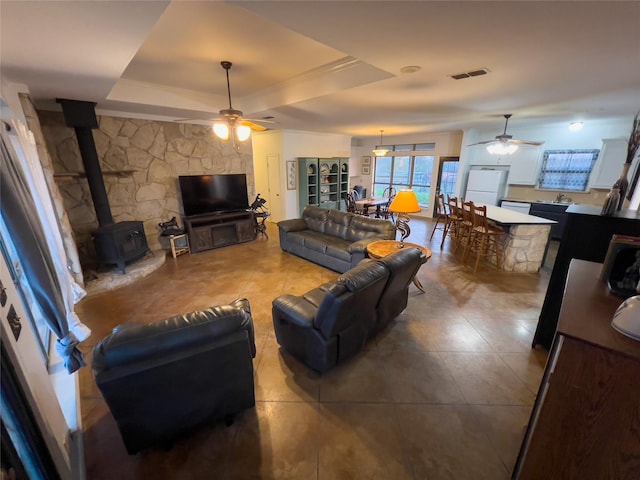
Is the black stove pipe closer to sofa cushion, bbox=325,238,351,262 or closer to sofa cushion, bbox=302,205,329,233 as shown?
sofa cushion, bbox=302,205,329,233

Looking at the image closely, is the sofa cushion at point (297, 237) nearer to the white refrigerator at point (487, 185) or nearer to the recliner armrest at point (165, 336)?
the recliner armrest at point (165, 336)

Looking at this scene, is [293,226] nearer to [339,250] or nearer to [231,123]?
[339,250]

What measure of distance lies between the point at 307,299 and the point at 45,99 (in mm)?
4187

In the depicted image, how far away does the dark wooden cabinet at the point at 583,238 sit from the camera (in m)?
1.99

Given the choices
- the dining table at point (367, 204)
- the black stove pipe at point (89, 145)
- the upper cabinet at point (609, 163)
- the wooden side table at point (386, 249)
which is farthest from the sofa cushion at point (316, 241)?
the upper cabinet at point (609, 163)

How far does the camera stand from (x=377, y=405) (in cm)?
188

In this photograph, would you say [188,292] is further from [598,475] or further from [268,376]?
[598,475]

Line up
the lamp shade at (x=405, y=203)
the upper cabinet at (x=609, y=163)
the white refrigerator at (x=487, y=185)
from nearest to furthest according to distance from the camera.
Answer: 1. the lamp shade at (x=405, y=203)
2. the upper cabinet at (x=609, y=163)
3. the white refrigerator at (x=487, y=185)

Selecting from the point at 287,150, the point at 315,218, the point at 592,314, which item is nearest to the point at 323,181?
the point at 287,150

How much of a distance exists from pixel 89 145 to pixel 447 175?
324 inches

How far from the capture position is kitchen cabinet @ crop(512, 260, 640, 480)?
0.97 meters

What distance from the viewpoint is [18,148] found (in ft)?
7.55

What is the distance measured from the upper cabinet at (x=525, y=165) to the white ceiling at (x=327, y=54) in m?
1.79

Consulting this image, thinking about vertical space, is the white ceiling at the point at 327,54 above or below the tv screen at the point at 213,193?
above
